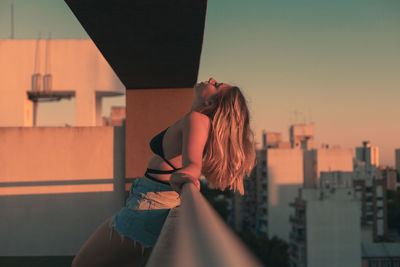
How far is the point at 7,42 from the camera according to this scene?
8656mm

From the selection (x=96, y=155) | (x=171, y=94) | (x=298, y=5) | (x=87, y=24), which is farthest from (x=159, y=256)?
(x=298, y=5)

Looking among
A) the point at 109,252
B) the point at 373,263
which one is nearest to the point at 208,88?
the point at 109,252

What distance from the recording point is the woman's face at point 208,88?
5.81 ft

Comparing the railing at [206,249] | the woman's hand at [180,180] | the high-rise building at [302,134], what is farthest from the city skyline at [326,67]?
the railing at [206,249]

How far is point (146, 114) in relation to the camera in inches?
172

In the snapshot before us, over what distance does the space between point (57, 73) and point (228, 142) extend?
8.20 m

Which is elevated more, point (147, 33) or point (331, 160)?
point (147, 33)

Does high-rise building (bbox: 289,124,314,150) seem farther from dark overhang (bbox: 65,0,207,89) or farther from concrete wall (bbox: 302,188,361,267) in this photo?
dark overhang (bbox: 65,0,207,89)

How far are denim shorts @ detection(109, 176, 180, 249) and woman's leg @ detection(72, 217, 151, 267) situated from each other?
0.03 m

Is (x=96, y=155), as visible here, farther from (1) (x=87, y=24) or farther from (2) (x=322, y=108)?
(2) (x=322, y=108)

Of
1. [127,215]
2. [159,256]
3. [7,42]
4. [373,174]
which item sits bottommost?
[373,174]

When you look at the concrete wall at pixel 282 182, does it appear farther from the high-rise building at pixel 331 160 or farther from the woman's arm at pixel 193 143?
the woman's arm at pixel 193 143

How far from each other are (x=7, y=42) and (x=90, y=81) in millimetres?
1953

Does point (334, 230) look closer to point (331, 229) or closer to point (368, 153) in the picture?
point (331, 229)
